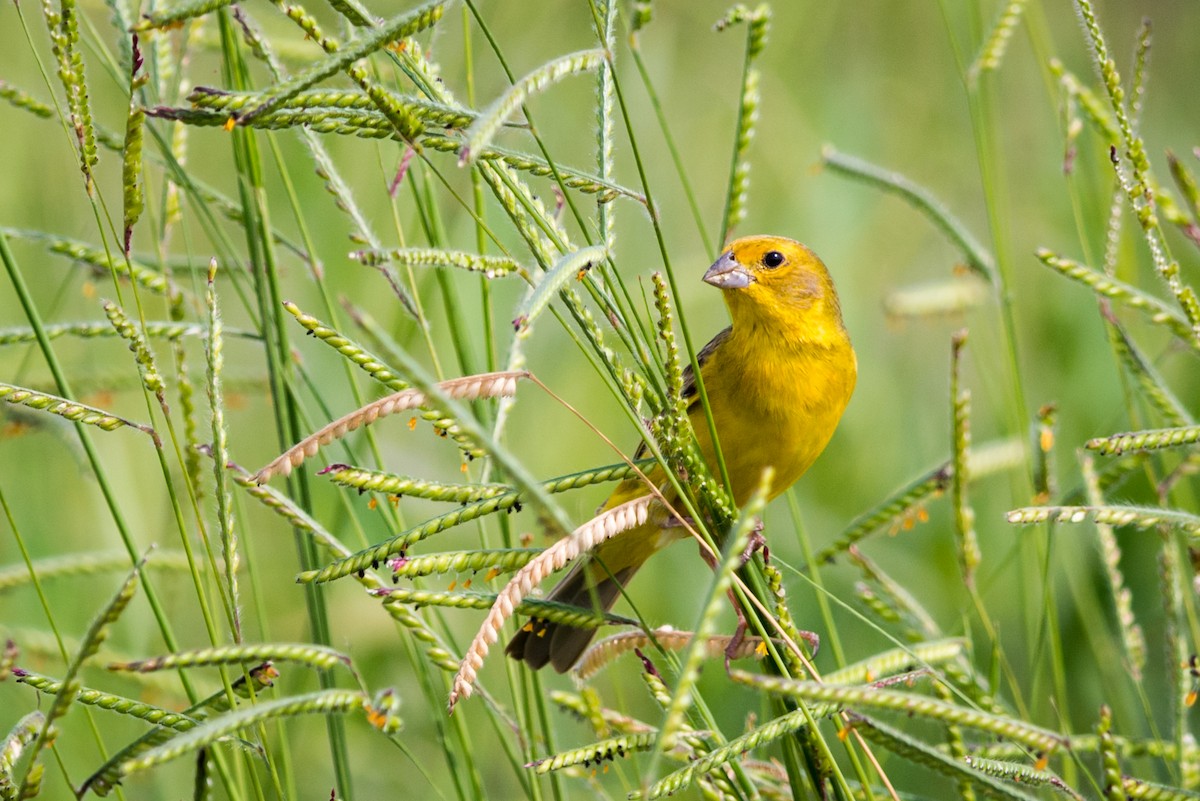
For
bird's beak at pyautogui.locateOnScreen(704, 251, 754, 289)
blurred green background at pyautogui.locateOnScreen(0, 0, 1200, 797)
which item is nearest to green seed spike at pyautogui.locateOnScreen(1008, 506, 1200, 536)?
blurred green background at pyautogui.locateOnScreen(0, 0, 1200, 797)

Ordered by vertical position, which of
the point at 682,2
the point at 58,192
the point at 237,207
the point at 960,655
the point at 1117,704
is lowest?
the point at 1117,704

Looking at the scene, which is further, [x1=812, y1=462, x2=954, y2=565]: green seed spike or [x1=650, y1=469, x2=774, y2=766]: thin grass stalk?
[x1=812, y1=462, x2=954, y2=565]: green seed spike

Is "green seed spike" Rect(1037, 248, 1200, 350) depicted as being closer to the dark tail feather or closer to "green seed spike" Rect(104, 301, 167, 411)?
the dark tail feather

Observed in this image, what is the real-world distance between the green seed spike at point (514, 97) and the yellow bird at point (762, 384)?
4.29 feet

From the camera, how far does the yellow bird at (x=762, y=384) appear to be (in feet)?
9.02

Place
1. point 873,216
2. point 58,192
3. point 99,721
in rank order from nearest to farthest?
point 99,721 < point 58,192 < point 873,216

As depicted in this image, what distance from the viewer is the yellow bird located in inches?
108

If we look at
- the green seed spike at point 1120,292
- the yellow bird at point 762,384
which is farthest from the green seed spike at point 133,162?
the yellow bird at point 762,384

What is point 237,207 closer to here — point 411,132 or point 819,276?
point 411,132

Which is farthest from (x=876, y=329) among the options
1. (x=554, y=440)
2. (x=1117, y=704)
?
(x=1117, y=704)

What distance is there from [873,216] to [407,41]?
391cm

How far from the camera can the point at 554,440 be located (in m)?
4.05

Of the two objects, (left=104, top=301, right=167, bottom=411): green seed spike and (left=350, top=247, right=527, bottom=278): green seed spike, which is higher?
(left=350, top=247, right=527, bottom=278): green seed spike

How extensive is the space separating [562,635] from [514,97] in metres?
1.66
